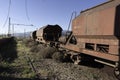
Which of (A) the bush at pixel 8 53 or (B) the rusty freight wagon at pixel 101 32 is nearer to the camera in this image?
(B) the rusty freight wagon at pixel 101 32

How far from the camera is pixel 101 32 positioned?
8547 millimetres

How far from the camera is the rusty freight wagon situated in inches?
301

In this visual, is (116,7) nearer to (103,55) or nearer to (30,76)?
(103,55)

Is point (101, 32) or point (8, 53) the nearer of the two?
point (101, 32)

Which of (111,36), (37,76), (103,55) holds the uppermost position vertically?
(111,36)

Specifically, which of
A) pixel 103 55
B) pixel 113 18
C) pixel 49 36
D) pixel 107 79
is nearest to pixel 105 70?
pixel 107 79

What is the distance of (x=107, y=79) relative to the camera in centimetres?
896

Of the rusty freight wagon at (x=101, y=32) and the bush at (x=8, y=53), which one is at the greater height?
the rusty freight wagon at (x=101, y=32)

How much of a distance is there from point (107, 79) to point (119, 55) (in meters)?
1.87

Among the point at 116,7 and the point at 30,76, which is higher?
the point at 116,7

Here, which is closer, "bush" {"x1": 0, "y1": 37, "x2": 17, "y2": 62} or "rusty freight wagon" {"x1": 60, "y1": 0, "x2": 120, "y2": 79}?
"rusty freight wagon" {"x1": 60, "y1": 0, "x2": 120, "y2": 79}

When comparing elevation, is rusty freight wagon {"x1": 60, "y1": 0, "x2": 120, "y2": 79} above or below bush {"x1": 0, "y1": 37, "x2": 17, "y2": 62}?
above

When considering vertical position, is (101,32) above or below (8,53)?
above

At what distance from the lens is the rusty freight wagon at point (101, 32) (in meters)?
7.64
